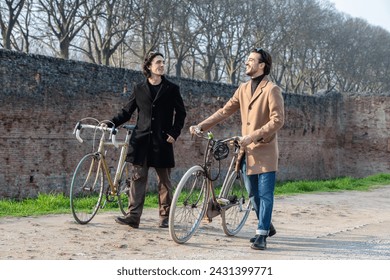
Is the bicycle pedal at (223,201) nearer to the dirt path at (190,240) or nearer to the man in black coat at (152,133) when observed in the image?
the dirt path at (190,240)

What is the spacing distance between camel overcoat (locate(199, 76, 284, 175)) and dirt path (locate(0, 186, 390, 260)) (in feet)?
2.66

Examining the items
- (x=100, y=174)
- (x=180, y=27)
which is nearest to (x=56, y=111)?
(x=100, y=174)

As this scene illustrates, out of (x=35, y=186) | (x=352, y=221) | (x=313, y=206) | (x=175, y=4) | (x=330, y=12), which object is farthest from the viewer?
(x=330, y=12)

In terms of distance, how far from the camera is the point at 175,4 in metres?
28.3

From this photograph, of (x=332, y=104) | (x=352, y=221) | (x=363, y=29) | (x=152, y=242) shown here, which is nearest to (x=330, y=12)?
(x=363, y=29)

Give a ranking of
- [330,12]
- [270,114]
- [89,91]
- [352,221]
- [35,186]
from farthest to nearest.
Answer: [330,12] < [89,91] < [35,186] < [352,221] < [270,114]

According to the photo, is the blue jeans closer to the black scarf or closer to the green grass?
the black scarf

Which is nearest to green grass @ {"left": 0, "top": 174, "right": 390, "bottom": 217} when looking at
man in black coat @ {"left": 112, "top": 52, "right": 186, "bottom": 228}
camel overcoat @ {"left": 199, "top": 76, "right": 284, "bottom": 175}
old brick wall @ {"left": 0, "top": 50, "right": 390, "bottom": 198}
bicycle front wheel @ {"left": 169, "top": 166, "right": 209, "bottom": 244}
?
old brick wall @ {"left": 0, "top": 50, "right": 390, "bottom": 198}

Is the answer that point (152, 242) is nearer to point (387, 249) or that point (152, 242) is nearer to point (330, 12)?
point (387, 249)

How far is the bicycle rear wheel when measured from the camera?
19.3 feet

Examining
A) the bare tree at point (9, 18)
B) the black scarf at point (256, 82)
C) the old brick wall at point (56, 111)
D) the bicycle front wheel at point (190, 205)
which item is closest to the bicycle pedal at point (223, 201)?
the bicycle front wheel at point (190, 205)

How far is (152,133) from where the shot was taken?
6203 millimetres

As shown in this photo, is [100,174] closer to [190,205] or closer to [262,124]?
[190,205]

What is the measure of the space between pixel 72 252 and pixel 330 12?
38.4 m
